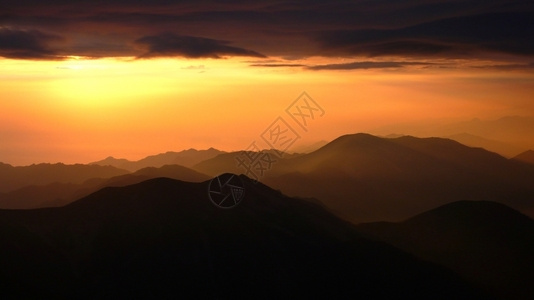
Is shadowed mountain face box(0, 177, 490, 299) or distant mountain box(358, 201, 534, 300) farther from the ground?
shadowed mountain face box(0, 177, 490, 299)

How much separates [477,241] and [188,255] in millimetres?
84018

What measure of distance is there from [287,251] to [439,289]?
34043mm

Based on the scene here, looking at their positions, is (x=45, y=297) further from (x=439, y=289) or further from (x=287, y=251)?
(x=439, y=289)

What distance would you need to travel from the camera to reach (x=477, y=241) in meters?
174

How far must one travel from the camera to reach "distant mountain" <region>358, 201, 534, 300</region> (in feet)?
506

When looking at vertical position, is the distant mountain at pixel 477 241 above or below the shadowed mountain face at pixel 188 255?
below

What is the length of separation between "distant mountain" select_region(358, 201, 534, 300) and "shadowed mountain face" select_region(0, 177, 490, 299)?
16676 millimetres

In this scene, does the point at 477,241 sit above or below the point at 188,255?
A: below

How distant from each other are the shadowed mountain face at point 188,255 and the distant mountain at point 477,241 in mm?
16676

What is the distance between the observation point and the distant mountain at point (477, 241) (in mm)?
154250

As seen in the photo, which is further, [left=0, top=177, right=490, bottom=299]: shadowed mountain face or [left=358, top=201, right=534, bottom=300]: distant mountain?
[left=358, top=201, right=534, bottom=300]: distant mountain

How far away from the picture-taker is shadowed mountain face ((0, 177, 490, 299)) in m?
127

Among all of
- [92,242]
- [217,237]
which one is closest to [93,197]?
[92,242]

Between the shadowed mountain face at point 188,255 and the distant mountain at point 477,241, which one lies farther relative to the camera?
the distant mountain at point 477,241
